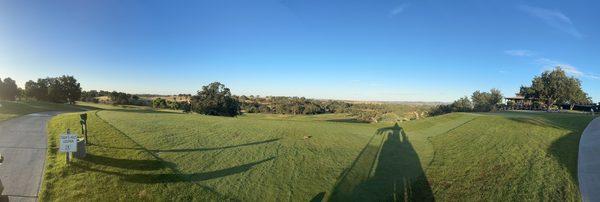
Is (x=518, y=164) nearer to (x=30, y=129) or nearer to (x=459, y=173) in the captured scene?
(x=459, y=173)

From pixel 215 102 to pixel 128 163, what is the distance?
176 feet

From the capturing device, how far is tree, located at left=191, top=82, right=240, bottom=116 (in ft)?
214

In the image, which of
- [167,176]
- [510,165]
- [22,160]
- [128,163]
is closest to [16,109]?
[22,160]

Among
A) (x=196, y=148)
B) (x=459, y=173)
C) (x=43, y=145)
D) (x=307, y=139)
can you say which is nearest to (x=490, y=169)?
(x=459, y=173)

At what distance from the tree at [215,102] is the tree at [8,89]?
109 feet

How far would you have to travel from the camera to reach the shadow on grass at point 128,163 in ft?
40.6

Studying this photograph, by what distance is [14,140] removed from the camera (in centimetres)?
1625

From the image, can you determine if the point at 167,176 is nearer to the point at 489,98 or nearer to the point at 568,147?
the point at 568,147

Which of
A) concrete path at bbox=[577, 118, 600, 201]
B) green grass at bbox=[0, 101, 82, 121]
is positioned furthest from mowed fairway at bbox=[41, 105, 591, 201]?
green grass at bbox=[0, 101, 82, 121]

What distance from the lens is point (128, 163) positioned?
41.7 feet

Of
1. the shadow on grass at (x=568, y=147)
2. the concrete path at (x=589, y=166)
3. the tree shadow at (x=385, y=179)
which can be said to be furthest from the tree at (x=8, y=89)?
the concrete path at (x=589, y=166)

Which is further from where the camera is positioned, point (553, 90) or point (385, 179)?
point (553, 90)

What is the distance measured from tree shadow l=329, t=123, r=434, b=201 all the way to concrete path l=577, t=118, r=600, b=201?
165 inches

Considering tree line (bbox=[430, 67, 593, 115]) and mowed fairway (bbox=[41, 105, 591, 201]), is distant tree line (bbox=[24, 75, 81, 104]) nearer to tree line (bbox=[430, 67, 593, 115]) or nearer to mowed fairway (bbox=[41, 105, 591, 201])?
mowed fairway (bbox=[41, 105, 591, 201])
